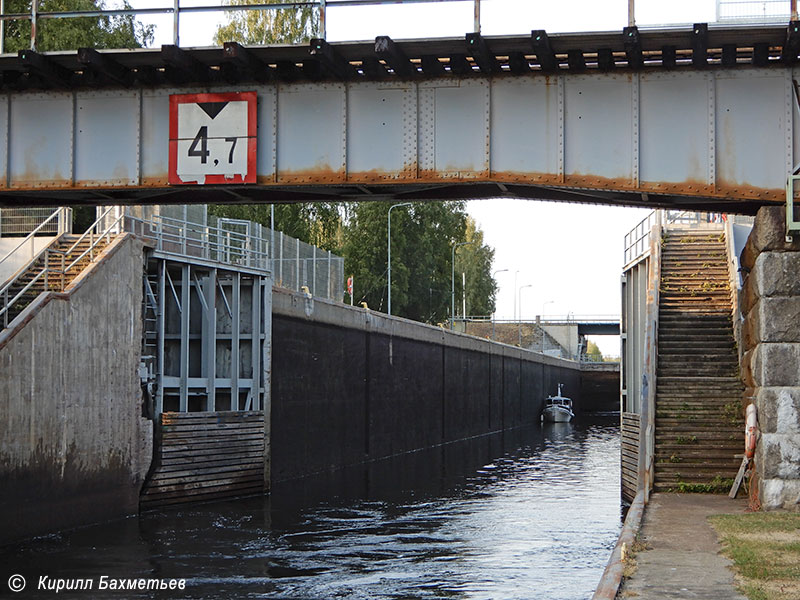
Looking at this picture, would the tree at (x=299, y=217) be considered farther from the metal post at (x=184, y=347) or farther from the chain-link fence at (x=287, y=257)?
the metal post at (x=184, y=347)

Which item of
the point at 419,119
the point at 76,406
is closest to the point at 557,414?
the point at 76,406

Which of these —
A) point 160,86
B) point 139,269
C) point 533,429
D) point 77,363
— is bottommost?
point 533,429

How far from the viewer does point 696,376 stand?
2467cm

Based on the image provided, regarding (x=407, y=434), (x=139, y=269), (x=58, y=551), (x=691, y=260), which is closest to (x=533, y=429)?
(x=407, y=434)

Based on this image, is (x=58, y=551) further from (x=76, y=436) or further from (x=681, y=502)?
(x=681, y=502)

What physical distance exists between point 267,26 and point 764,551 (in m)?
51.8

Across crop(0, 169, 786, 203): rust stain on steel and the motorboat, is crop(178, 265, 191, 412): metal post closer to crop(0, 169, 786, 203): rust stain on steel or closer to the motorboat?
crop(0, 169, 786, 203): rust stain on steel

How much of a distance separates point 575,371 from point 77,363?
8348 cm

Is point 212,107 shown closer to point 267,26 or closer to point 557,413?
point 267,26

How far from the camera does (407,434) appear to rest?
47594 millimetres

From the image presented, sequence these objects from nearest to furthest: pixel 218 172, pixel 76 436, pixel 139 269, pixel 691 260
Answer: pixel 218 172, pixel 76 436, pixel 139 269, pixel 691 260

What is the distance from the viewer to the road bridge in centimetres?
1855

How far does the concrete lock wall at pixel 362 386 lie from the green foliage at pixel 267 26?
19.5 metres

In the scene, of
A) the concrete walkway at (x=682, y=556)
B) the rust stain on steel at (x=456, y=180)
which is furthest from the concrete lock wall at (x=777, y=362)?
the concrete walkway at (x=682, y=556)
